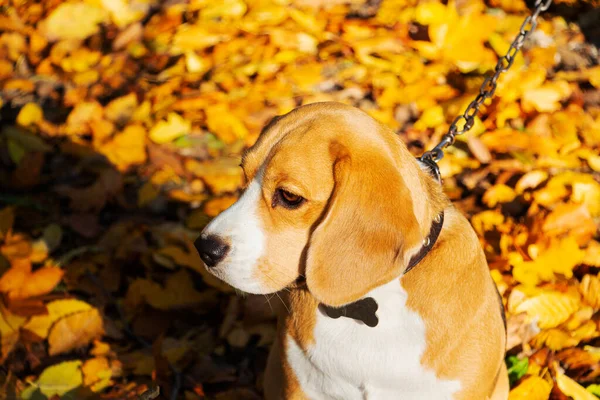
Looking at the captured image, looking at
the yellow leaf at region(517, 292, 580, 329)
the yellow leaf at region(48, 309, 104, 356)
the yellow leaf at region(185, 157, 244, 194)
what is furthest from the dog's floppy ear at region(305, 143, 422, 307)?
the yellow leaf at region(185, 157, 244, 194)

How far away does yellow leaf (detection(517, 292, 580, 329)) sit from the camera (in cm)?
339

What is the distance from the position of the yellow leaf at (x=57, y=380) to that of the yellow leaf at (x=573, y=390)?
7.43 feet

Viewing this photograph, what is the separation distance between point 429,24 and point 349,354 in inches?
139

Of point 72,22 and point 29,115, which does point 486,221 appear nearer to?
point 29,115

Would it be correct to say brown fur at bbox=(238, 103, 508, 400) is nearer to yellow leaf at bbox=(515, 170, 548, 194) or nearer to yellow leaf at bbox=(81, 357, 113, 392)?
yellow leaf at bbox=(81, 357, 113, 392)

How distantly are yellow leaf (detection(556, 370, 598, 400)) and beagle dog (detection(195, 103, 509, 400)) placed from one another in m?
0.55

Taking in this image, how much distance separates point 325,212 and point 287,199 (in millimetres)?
145

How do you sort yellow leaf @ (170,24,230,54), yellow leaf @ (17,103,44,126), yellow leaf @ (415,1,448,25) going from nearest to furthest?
1. yellow leaf @ (17,103,44,126)
2. yellow leaf @ (415,1,448,25)
3. yellow leaf @ (170,24,230,54)

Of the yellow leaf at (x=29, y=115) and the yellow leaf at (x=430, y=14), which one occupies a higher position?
the yellow leaf at (x=430, y=14)

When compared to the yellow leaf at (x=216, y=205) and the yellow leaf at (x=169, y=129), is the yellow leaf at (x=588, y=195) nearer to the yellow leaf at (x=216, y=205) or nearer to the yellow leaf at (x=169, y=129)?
the yellow leaf at (x=216, y=205)

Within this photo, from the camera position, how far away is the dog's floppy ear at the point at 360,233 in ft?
7.43

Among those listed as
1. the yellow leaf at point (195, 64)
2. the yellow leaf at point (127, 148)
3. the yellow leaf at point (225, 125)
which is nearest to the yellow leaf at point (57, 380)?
the yellow leaf at point (127, 148)

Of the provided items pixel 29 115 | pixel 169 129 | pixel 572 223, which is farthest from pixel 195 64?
pixel 572 223

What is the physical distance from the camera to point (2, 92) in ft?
18.3
